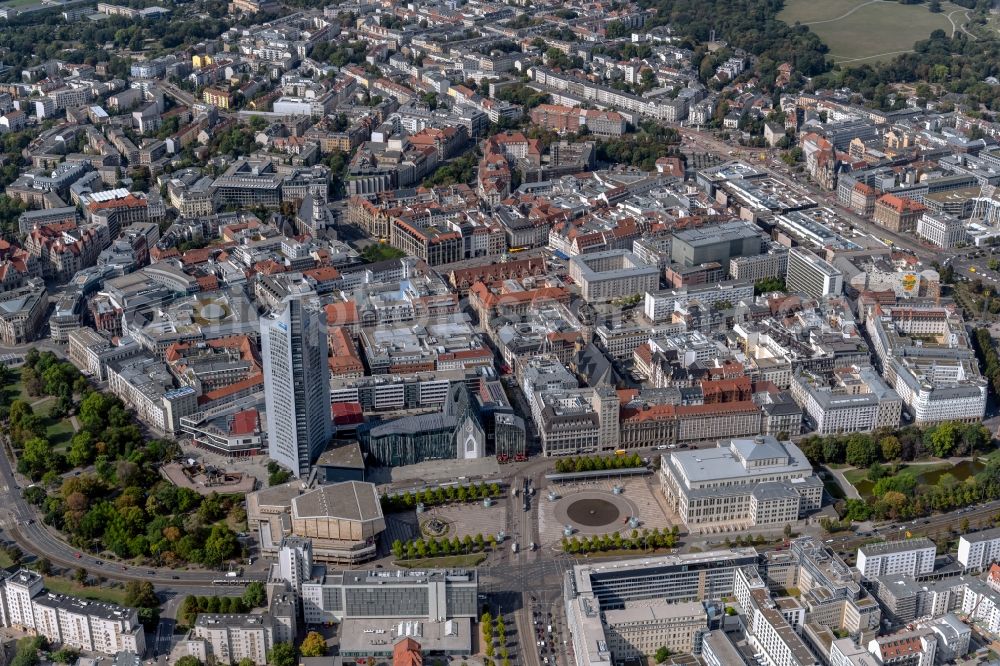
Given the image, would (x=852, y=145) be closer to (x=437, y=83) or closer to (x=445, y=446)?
(x=437, y=83)

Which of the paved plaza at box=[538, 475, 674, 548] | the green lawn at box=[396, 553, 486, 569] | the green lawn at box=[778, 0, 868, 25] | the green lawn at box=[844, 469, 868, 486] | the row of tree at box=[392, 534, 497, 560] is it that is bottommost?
the green lawn at box=[844, 469, 868, 486]

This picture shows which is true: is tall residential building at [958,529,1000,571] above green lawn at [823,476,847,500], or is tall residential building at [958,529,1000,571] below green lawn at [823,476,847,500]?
above

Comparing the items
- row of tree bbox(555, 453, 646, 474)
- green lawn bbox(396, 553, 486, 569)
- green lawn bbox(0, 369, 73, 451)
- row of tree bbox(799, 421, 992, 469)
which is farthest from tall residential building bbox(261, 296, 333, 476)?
row of tree bbox(799, 421, 992, 469)

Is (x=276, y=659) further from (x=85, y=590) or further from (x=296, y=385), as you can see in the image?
(x=296, y=385)

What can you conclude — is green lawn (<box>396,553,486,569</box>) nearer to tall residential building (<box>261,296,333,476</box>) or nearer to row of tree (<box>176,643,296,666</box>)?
row of tree (<box>176,643,296,666</box>)

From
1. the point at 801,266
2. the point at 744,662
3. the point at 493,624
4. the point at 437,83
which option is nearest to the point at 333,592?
the point at 493,624

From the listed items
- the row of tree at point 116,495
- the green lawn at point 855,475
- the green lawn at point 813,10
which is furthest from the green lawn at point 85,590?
the green lawn at point 813,10

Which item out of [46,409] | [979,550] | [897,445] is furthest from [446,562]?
[46,409]

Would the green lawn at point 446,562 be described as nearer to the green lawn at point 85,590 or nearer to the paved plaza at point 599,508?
the paved plaza at point 599,508
